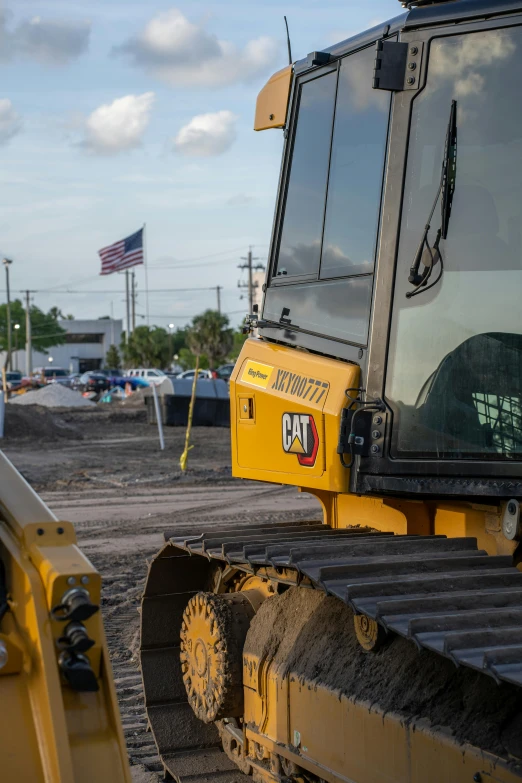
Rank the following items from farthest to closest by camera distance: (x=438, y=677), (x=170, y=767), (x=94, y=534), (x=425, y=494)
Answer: (x=94, y=534)
(x=170, y=767)
(x=425, y=494)
(x=438, y=677)

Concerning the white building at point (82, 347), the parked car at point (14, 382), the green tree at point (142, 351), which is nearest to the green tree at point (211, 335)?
the green tree at point (142, 351)

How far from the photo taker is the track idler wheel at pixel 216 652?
200 inches

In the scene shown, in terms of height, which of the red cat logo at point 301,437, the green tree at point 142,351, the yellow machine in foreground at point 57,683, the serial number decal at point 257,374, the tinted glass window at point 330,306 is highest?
the tinted glass window at point 330,306

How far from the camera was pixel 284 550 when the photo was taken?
4383 mm

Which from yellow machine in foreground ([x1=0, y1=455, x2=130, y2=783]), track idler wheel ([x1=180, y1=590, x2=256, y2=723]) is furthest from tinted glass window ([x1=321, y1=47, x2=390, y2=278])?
yellow machine in foreground ([x1=0, y1=455, x2=130, y2=783])

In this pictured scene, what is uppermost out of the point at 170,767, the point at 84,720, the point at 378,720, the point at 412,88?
the point at 412,88

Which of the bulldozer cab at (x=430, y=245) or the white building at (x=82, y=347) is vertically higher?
the bulldozer cab at (x=430, y=245)

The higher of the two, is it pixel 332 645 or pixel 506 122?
pixel 506 122

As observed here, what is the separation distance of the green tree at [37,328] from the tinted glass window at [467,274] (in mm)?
101586

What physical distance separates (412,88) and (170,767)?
11.9 ft

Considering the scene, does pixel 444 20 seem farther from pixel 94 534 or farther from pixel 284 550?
pixel 94 534

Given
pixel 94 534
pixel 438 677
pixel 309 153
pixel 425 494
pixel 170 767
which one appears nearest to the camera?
pixel 438 677

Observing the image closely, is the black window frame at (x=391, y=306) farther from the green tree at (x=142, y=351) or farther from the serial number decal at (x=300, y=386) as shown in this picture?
the green tree at (x=142, y=351)

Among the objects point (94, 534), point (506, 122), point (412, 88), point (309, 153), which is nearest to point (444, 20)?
point (412, 88)
